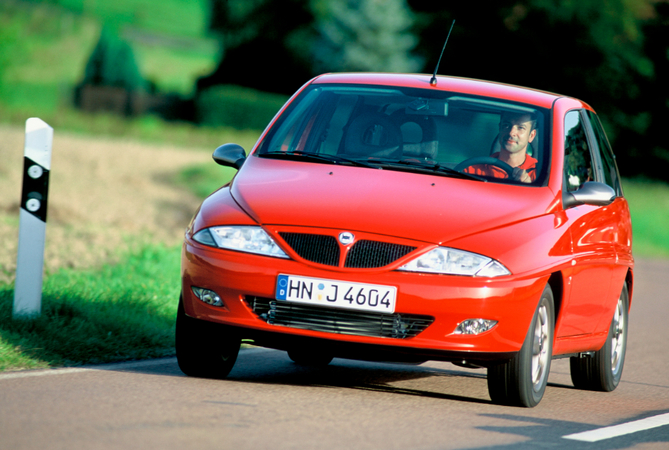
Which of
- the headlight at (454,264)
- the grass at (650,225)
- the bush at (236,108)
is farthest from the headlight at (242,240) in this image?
the bush at (236,108)

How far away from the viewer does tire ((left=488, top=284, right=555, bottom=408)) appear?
241 inches

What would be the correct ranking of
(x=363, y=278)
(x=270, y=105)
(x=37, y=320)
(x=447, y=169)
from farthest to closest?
1. (x=270, y=105)
2. (x=37, y=320)
3. (x=447, y=169)
4. (x=363, y=278)

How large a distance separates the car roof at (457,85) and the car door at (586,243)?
0.77ft

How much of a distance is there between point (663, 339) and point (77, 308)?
5586 mm

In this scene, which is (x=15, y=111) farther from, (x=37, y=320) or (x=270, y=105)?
(x=37, y=320)

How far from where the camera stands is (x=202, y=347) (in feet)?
21.1

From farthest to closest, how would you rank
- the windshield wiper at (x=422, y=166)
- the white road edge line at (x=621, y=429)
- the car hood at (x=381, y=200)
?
the windshield wiper at (x=422, y=166) → the car hood at (x=381, y=200) → the white road edge line at (x=621, y=429)

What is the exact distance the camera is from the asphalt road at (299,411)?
4977mm

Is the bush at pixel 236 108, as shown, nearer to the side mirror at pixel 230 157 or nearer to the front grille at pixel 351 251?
the side mirror at pixel 230 157

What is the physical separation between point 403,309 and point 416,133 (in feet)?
5.25

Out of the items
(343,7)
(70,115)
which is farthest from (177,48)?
(70,115)

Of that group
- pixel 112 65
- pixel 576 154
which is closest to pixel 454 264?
pixel 576 154

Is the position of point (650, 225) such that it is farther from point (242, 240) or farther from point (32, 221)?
point (242, 240)

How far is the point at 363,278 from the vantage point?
5.81m
